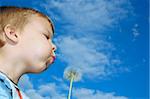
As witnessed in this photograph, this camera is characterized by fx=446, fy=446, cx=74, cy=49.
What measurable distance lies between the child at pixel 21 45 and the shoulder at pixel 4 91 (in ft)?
0.14

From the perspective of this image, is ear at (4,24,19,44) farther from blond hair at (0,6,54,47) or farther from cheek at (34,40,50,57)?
cheek at (34,40,50,57)

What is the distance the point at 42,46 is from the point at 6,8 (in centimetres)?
45

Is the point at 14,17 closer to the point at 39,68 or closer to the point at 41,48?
the point at 41,48

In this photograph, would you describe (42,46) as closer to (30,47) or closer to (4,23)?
(30,47)

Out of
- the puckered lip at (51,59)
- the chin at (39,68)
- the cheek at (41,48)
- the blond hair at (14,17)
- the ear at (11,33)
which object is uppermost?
the blond hair at (14,17)

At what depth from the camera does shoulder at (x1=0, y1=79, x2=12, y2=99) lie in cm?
303

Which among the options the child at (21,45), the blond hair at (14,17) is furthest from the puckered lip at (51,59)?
the blond hair at (14,17)

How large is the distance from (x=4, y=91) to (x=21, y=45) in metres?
A: 0.44

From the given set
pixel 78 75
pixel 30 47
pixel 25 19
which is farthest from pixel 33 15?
pixel 78 75

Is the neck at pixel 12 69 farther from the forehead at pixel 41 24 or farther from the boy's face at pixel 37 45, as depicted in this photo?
the forehead at pixel 41 24

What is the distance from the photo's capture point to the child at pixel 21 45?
10.8 ft

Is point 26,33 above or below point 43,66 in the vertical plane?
above

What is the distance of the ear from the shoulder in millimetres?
356

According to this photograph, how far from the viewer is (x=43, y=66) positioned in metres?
3.33
